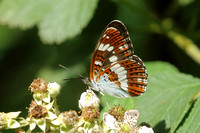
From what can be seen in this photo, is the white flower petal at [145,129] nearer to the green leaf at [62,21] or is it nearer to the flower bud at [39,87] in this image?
the flower bud at [39,87]

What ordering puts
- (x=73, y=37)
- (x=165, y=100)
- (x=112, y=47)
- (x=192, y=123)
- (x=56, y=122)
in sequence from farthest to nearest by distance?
1. (x=73, y=37)
2. (x=112, y=47)
3. (x=165, y=100)
4. (x=56, y=122)
5. (x=192, y=123)

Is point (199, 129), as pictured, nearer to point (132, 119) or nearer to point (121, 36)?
point (132, 119)

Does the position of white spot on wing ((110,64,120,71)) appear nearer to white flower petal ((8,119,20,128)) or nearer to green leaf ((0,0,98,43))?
green leaf ((0,0,98,43))

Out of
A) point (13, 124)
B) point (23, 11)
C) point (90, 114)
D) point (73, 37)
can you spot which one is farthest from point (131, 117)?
point (23, 11)

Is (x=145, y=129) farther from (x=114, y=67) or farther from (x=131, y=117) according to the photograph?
(x=114, y=67)

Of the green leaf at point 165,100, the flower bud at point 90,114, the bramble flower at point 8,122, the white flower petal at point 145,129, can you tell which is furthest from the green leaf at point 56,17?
the white flower petal at point 145,129
